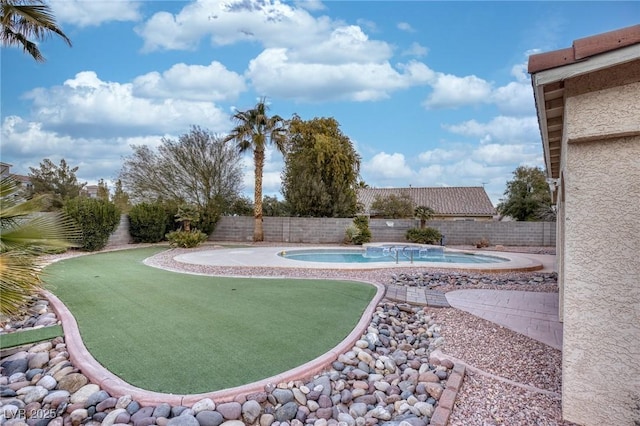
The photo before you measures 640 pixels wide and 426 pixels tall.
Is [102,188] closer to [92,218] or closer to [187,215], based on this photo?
[187,215]

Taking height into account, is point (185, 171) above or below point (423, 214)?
above

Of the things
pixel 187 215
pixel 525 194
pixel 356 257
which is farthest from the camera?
pixel 525 194

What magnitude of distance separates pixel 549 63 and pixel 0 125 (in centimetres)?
1295

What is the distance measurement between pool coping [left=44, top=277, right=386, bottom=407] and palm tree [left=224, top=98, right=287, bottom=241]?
17.7m

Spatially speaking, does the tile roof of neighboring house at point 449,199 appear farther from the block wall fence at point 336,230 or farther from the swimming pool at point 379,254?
the swimming pool at point 379,254

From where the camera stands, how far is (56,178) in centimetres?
3584

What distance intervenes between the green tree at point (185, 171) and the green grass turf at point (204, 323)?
54.1ft

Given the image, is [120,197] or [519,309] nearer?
[519,309]

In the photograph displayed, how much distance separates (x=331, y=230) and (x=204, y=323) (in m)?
18.7

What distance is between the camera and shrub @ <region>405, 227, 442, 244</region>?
22.5 m

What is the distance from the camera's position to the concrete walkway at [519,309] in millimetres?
5879

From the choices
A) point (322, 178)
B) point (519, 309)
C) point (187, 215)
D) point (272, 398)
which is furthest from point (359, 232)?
point (272, 398)

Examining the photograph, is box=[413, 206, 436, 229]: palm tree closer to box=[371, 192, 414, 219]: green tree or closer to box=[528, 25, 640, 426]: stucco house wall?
box=[371, 192, 414, 219]: green tree

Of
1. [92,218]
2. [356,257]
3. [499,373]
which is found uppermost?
[92,218]
